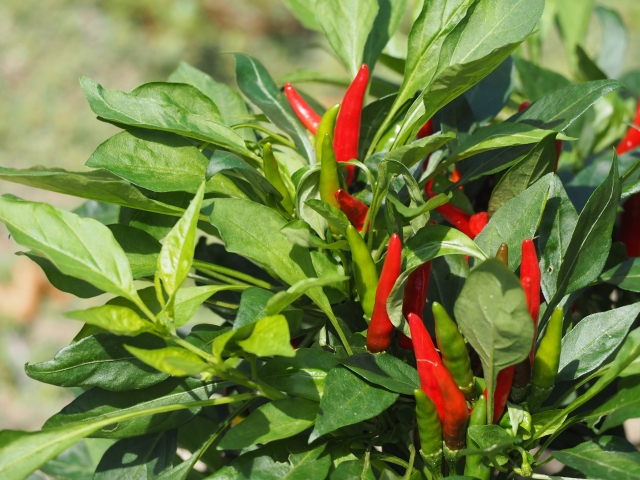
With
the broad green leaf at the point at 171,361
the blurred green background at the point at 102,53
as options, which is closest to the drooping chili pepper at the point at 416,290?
the broad green leaf at the point at 171,361

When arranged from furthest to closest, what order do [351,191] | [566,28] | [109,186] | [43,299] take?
[43,299] < [566,28] < [351,191] < [109,186]

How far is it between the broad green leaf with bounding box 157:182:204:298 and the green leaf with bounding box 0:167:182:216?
100mm

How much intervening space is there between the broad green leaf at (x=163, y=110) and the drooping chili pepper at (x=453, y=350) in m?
0.26

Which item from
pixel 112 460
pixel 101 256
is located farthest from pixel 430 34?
pixel 112 460

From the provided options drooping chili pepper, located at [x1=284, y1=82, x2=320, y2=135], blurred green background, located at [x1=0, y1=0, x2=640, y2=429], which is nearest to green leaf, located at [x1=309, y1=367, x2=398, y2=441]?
drooping chili pepper, located at [x1=284, y1=82, x2=320, y2=135]

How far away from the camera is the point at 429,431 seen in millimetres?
617

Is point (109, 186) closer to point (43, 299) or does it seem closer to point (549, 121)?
point (549, 121)

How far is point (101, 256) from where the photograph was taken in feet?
1.92

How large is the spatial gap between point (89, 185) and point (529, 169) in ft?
1.36

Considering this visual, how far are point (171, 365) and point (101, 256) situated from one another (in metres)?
0.11

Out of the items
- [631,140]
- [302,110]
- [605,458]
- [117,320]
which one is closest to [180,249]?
[117,320]

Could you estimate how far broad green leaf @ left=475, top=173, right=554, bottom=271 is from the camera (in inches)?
25.0

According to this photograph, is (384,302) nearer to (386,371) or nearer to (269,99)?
(386,371)

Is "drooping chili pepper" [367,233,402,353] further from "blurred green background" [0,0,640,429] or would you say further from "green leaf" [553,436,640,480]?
"blurred green background" [0,0,640,429]
